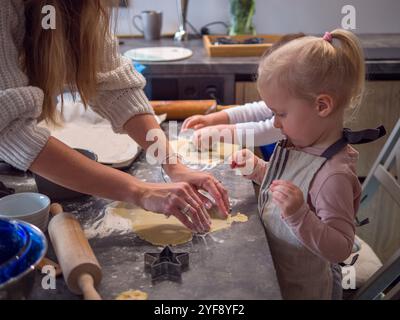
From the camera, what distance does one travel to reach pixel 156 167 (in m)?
1.26

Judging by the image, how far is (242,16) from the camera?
248cm

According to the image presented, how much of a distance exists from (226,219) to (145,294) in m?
0.30

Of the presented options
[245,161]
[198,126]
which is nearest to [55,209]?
[245,161]

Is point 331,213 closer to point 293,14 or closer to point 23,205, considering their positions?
point 23,205

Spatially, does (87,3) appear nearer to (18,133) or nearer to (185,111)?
(18,133)

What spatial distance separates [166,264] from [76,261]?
0.15 m

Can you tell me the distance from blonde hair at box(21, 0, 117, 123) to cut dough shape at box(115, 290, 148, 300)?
0.49 m

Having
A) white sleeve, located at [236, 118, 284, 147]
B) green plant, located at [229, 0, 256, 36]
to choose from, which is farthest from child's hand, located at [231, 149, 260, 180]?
green plant, located at [229, 0, 256, 36]

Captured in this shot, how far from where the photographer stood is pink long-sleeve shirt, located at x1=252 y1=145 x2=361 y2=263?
855 mm

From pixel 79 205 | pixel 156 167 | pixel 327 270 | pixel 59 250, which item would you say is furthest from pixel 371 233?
pixel 59 250
